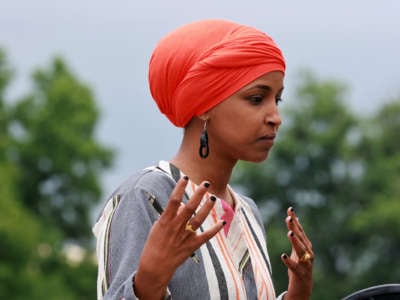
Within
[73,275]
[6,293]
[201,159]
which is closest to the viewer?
[201,159]

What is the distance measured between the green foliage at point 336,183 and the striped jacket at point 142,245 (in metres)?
41.6

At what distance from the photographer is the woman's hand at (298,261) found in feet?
12.9

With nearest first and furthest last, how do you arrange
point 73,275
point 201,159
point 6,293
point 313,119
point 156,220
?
point 156,220 → point 201,159 → point 6,293 → point 73,275 → point 313,119

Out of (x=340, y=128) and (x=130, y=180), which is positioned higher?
(x=130, y=180)

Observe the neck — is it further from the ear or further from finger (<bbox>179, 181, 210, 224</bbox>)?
finger (<bbox>179, 181, 210, 224</bbox>)

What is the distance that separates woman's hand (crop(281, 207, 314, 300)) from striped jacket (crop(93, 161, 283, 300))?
0.11 metres

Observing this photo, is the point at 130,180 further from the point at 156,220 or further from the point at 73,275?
the point at 73,275

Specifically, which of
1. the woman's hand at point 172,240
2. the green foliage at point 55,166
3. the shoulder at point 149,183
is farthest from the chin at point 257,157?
the green foliage at point 55,166

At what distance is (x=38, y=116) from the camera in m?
39.3

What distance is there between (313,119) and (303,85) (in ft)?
4.12

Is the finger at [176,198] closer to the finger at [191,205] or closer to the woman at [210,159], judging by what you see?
the finger at [191,205]

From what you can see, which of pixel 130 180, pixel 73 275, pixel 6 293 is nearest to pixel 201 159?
pixel 130 180

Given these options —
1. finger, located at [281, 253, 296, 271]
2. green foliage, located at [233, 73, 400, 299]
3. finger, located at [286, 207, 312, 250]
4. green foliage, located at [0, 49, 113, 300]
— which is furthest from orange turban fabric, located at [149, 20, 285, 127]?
green foliage, located at [233, 73, 400, 299]

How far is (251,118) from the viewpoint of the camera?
3834 millimetres
